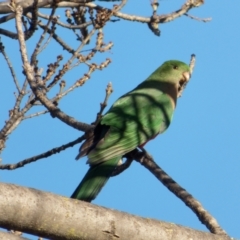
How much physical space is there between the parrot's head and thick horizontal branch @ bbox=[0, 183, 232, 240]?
3.71 metres

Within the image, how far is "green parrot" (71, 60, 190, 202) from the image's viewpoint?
4.01 m

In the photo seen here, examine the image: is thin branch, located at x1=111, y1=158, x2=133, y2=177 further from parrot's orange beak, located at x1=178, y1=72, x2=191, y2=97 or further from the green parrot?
parrot's orange beak, located at x1=178, y1=72, x2=191, y2=97

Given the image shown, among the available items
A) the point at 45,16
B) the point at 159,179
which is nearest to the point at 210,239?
the point at 159,179

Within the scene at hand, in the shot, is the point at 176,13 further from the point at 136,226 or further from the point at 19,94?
the point at 136,226

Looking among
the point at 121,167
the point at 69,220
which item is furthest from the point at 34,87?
the point at 69,220

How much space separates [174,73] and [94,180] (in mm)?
2213

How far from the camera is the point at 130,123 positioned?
4.77 m

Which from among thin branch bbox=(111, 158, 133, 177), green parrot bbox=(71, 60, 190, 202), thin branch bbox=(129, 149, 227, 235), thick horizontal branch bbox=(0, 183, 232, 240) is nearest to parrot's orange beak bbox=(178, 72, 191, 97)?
green parrot bbox=(71, 60, 190, 202)

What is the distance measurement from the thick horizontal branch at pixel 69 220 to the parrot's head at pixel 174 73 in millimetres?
3706

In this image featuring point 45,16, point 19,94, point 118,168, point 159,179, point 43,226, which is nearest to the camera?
point 43,226

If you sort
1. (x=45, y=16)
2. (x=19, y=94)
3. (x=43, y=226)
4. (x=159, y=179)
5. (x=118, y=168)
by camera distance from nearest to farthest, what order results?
(x=43, y=226) → (x=159, y=179) → (x=19, y=94) → (x=118, y=168) → (x=45, y=16)

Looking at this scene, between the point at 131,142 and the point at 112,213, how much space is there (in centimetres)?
236

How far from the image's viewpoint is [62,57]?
12.7 ft

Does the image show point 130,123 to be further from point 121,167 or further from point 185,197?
point 185,197
